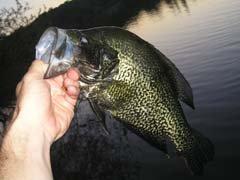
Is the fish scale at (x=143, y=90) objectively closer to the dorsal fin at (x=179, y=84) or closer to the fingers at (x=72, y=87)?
the dorsal fin at (x=179, y=84)

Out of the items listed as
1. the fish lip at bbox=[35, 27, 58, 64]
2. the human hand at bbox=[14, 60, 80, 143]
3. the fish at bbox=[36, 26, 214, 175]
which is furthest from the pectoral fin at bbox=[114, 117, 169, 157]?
the fish lip at bbox=[35, 27, 58, 64]

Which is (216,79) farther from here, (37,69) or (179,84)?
(37,69)

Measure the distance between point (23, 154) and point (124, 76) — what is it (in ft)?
4.03

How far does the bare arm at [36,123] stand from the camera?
357 centimetres

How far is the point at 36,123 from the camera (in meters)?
3.97

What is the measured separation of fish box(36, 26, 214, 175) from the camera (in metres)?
3.47

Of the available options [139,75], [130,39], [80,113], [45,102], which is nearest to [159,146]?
[139,75]

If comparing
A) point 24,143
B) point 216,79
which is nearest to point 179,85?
point 24,143

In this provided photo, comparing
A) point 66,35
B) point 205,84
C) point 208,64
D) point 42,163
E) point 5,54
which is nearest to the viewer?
point 66,35

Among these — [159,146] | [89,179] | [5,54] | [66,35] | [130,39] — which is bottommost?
[5,54]

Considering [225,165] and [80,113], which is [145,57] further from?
[80,113]

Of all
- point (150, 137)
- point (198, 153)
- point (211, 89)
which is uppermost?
point (150, 137)

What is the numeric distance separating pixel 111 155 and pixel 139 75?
342 inches

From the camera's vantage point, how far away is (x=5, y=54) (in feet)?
118
